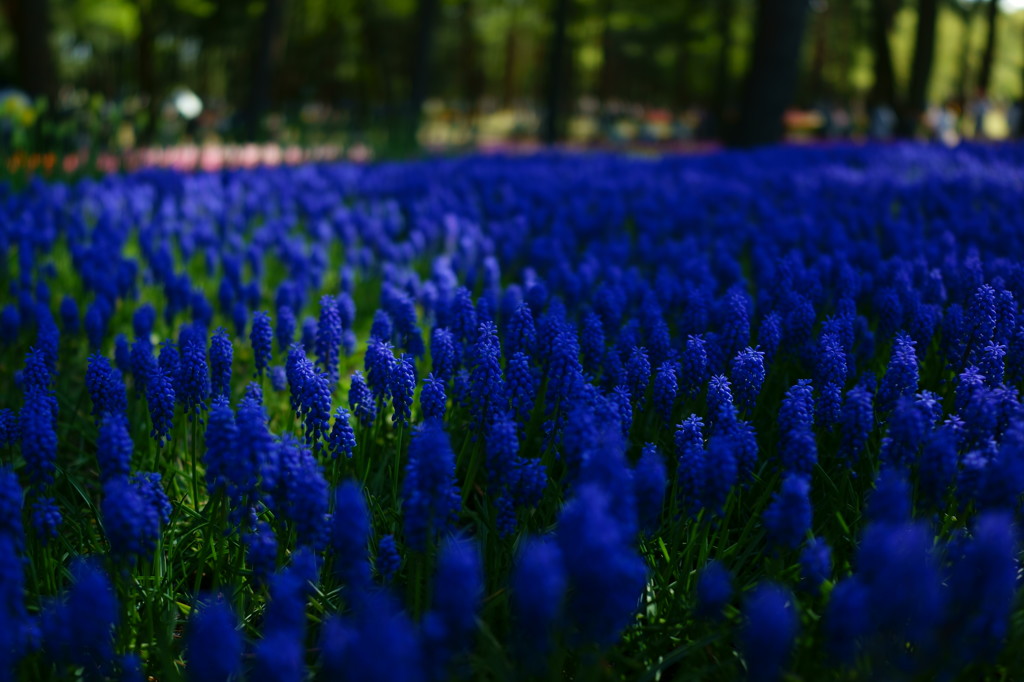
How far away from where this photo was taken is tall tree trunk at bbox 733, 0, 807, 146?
1366 centimetres

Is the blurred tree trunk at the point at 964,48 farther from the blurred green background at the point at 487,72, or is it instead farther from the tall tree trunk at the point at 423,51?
the tall tree trunk at the point at 423,51

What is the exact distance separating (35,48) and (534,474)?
14816 millimetres

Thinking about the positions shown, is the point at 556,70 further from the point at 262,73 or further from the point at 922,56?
the point at 922,56

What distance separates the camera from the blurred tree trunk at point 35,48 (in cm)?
1393

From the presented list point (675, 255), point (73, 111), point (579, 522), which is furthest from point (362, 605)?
point (73, 111)

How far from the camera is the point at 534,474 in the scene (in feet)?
7.89

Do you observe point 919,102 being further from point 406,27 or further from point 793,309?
point 406,27

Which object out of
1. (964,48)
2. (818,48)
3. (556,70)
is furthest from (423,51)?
(964,48)

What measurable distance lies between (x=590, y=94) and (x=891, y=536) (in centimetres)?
6030

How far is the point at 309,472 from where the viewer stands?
81.5 inches

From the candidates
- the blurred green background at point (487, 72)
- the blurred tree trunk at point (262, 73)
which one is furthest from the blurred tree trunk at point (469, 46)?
the blurred tree trunk at point (262, 73)

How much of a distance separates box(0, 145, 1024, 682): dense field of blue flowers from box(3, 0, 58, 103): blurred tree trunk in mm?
10625

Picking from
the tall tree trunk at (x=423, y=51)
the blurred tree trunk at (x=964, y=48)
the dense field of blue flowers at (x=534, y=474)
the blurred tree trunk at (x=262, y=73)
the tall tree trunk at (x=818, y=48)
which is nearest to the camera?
the dense field of blue flowers at (x=534, y=474)

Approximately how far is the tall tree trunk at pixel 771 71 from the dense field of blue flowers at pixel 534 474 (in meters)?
9.51
